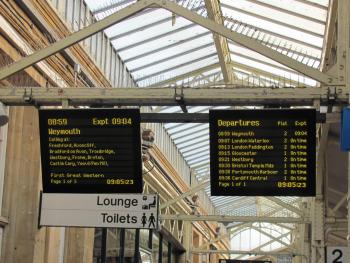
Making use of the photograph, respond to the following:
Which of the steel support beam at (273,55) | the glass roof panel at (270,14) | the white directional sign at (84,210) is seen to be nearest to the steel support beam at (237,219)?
the glass roof panel at (270,14)

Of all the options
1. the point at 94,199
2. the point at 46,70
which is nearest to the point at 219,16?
the point at 46,70

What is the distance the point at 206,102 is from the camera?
7.95 meters

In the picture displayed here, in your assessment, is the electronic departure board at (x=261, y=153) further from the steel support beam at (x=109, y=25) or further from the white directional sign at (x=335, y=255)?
the white directional sign at (x=335, y=255)

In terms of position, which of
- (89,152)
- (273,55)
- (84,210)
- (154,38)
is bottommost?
(84,210)

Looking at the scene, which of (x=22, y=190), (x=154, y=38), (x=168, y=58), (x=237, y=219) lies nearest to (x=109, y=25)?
(x=22, y=190)

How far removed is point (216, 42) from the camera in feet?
60.3

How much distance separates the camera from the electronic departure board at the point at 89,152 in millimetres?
8445

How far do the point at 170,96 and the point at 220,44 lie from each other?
11.1 meters

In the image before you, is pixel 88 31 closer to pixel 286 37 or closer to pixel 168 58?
pixel 286 37

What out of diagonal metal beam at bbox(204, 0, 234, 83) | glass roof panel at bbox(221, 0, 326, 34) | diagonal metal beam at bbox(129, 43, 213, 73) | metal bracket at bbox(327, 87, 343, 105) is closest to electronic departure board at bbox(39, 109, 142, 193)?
metal bracket at bbox(327, 87, 343, 105)

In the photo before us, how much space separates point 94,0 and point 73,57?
75.7 inches

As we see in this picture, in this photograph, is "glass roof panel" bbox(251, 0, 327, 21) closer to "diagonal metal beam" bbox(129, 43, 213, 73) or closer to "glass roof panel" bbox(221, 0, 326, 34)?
"glass roof panel" bbox(221, 0, 326, 34)

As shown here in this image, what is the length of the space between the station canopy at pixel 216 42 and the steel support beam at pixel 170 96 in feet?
12.3

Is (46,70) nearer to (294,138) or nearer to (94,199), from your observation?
(94,199)
